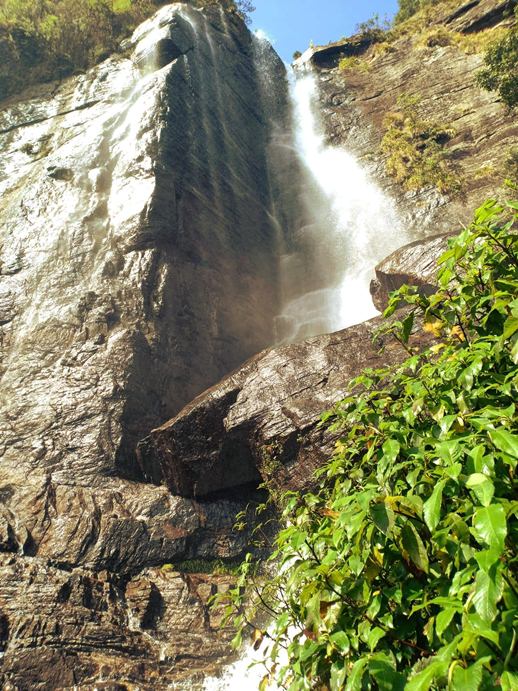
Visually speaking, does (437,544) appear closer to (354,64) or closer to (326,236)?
(326,236)

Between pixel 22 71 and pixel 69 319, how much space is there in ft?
68.6

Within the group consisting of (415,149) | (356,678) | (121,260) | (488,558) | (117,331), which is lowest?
(356,678)

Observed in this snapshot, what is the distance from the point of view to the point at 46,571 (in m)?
8.17

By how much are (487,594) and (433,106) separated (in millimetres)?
25941

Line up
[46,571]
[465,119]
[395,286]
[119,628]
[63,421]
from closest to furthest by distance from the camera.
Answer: [119,628], [46,571], [63,421], [395,286], [465,119]

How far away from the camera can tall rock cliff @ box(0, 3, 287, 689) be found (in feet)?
25.1

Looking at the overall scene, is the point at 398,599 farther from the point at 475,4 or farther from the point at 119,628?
the point at 475,4

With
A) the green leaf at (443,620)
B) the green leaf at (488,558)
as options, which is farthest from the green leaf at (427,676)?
the green leaf at (488,558)

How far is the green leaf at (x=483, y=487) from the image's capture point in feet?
5.45

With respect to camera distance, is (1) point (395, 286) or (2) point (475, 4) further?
(2) point (475, 4)

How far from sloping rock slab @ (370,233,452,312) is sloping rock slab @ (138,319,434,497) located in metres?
1.89

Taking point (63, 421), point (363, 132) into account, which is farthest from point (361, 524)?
point (363, 132)

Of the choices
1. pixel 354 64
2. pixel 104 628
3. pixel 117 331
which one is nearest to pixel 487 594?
pixel 104 628

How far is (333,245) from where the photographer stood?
65.2ft
